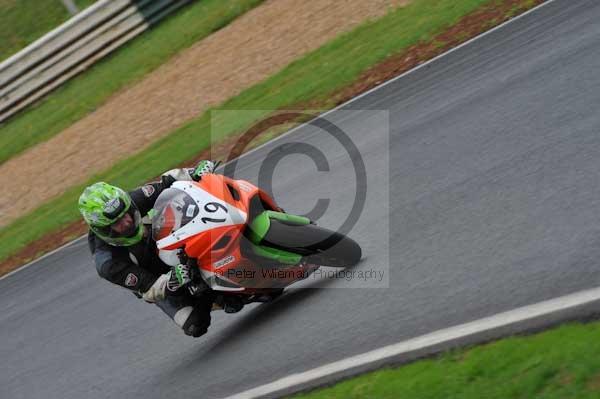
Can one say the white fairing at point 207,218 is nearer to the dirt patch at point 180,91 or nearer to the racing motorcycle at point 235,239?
the racing motorcycle at point 235,239

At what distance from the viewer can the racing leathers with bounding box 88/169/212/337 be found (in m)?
6.51

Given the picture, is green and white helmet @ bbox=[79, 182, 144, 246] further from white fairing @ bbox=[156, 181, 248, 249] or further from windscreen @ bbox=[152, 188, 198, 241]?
white fairing @ bbox=[156, 181, 248, 249]

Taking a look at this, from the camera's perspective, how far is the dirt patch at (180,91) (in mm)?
14859

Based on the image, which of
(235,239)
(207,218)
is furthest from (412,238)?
(207,218)

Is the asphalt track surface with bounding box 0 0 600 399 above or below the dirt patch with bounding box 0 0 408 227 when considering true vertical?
above

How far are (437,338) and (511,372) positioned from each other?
0.85 m

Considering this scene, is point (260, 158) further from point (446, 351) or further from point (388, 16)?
point (446, 351)

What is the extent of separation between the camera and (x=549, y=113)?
7637mm

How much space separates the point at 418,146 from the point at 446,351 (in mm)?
4066

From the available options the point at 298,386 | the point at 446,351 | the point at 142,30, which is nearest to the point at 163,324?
the point at 298,386

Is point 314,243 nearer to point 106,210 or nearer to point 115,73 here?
point 106,210

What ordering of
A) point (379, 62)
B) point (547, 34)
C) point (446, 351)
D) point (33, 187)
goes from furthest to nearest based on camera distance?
point (33, 187) < point (379, 62) < point (547, 34) < point (446, 351)

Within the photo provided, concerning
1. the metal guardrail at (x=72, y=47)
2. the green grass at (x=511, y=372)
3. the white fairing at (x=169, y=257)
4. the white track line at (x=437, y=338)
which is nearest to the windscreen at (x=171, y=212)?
the white fairing at (x=169, y=257)

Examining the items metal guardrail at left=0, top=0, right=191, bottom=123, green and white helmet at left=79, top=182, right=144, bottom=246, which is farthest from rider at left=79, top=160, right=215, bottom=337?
metal guardrail at left=0, top=0, right=191, bottom=123
